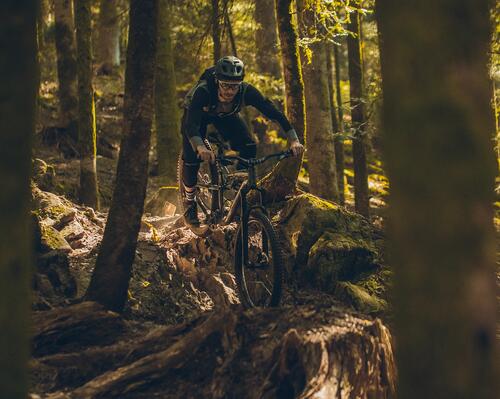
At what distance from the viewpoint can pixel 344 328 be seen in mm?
5941

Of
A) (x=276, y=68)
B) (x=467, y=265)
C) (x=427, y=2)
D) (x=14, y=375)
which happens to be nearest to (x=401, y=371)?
(x=467, y=265)

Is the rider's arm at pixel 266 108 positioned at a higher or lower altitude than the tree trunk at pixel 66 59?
lower

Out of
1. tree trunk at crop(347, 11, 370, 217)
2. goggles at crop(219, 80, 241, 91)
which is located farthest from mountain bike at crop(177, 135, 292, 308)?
tree trunk at crop(347, 11, 370, 217)

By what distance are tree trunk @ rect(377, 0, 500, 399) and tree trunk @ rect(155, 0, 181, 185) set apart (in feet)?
43.8

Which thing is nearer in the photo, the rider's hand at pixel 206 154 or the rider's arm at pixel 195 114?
the rider's hand at pixel 206 154

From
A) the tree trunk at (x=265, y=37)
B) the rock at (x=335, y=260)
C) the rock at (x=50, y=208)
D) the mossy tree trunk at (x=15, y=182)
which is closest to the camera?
the mossy tree trunk at (x=15, y=182)

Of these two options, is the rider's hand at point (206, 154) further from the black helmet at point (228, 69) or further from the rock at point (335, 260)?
the rock at point (335, 260)

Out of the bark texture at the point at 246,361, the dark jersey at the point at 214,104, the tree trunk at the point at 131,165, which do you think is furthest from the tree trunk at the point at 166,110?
the bark texture at the point at 246,361

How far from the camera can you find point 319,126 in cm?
1503

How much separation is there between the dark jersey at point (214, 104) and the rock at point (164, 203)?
16.9ft

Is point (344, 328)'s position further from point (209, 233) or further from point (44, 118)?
point (44, 118)

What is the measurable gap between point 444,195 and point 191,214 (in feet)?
23.0

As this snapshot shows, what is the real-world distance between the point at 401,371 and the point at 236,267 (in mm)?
4892

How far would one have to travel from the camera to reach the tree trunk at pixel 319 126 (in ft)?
49.2
